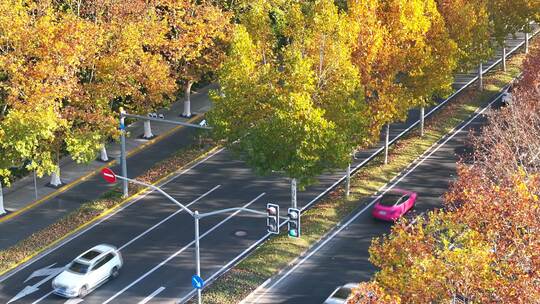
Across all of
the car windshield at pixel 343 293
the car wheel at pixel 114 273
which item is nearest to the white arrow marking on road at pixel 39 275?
the car wheel at pixel 114 273

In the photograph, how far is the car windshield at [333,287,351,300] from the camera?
3641cm

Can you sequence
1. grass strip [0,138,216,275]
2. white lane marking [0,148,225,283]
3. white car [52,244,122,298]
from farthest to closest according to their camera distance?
grass strip [0,138,216,275] < white lane marking [0,148,225,283] < white car [52,244,122,298]

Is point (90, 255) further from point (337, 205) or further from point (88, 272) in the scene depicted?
point (337, 205)

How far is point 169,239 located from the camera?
43719mm

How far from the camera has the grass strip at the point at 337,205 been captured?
38688 mm

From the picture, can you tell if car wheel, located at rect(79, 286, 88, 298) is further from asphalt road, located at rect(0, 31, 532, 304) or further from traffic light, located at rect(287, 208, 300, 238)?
traffic light, located at rect(287, 208, 300, 238)

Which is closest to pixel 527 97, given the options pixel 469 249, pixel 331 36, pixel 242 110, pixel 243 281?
pixel 331 36

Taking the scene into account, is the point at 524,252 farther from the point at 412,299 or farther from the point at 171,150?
the point at 171,150

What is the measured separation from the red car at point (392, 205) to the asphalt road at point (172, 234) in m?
5.02

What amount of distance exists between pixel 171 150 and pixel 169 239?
1331cm

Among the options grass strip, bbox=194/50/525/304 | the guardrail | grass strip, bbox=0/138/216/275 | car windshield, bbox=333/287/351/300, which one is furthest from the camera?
grass strip, bbox=0/138/216/275

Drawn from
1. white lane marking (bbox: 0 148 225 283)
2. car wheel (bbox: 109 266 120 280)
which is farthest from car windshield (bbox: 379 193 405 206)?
car wheel (bbox: 109 266 120 280)

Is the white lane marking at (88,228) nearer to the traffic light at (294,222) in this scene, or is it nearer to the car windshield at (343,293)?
the car windshield at (343,293)

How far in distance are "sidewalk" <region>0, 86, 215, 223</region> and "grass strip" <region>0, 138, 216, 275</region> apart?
195cm
